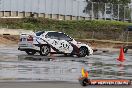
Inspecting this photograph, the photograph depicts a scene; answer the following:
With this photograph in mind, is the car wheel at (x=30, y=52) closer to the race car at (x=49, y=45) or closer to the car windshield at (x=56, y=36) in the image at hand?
the race car at (x=49, y=45)

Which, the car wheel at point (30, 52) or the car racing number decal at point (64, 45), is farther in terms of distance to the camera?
the car racing number decal at point (64, 45)

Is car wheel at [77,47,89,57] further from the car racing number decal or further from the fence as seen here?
the fence

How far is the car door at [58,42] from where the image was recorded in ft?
100

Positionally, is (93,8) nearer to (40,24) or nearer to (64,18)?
(64,18)

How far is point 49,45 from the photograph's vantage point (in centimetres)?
3036

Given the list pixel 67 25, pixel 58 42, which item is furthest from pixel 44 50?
pixel 67 25

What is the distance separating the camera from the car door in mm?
30500

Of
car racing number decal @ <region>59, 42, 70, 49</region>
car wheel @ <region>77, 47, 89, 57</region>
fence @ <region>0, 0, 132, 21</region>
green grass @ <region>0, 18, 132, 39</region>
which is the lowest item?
car wheel @ <region>77, 47, 89, 57</region>

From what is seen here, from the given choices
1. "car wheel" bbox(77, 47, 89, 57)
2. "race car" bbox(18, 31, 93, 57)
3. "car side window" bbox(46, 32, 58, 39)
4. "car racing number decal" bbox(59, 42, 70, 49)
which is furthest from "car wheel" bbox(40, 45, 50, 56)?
"car wheel" bbox(77, 47, 89, 57)

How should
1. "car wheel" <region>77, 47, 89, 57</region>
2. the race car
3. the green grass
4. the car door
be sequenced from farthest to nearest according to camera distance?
the green grass
"car wheel" <region>77, 47, 89, 57</region>
the car door
the race car

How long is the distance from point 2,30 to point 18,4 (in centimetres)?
1871

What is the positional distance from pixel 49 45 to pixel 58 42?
0.62 m

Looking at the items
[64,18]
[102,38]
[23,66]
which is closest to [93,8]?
[64,18]

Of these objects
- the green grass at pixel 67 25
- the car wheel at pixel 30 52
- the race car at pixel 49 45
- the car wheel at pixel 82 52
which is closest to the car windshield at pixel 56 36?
the race car at pixel 49 45
